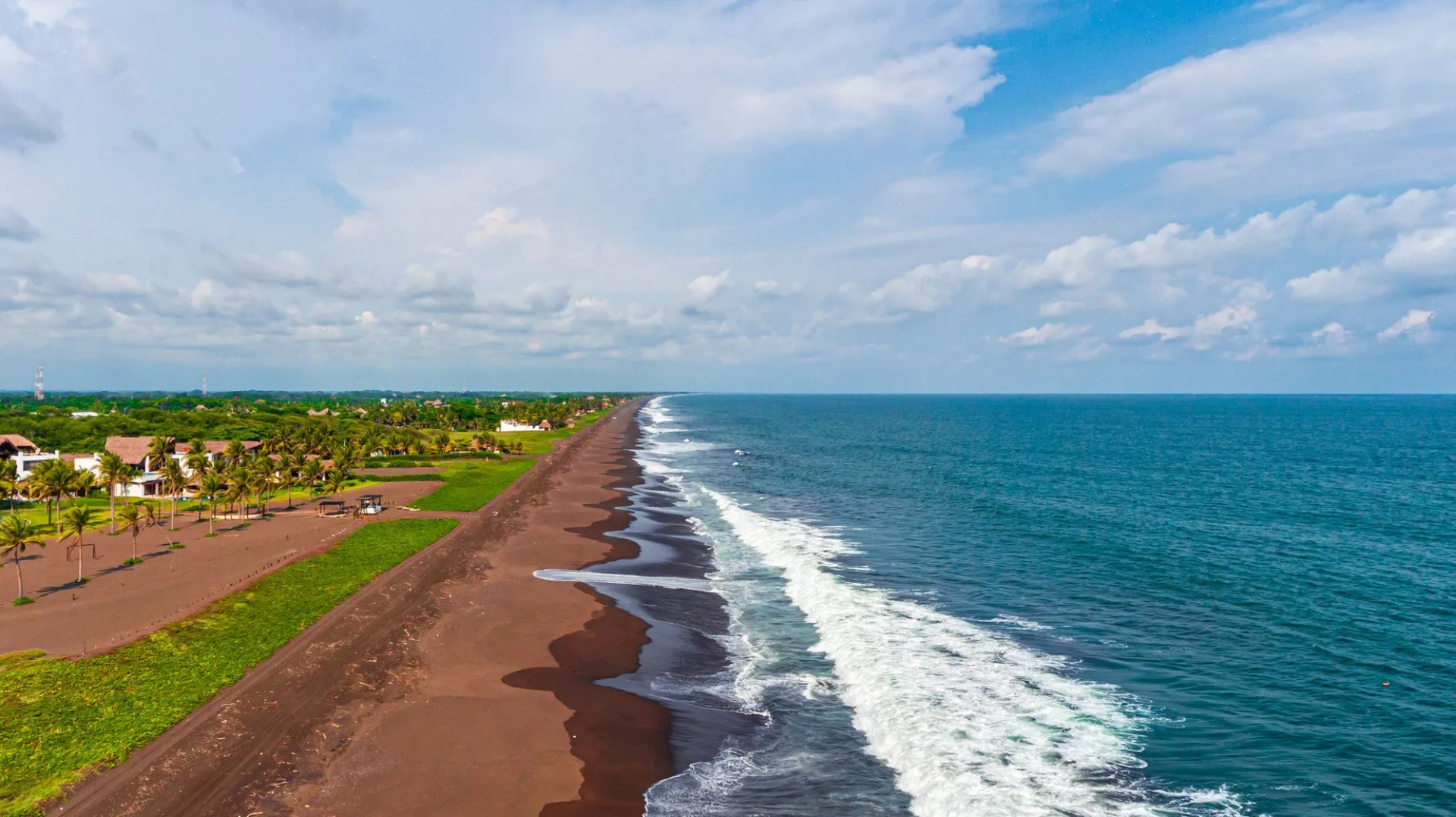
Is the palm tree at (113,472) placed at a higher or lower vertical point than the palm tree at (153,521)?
higher

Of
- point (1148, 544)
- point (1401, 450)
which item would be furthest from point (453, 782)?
point (1401, 450)

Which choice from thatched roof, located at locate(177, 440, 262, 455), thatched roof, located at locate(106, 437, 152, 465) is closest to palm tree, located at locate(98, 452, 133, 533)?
thatched roof, located at locate(177, 440, 262, 455)

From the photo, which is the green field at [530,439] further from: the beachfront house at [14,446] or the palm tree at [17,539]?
the palm tree at [17,539]

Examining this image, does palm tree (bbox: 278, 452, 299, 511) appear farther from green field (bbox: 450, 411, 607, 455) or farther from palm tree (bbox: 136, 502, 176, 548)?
green field (bbox: 450, 411, 607, 455)

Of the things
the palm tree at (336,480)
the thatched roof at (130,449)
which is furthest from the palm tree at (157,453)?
the palm tree at (336,480)

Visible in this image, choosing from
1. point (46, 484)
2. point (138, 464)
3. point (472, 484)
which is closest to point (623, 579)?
point (46, 484)

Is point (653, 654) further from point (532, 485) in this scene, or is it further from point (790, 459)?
point (790, 459)

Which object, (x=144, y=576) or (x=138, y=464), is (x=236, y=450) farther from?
(x=144, y=576)
